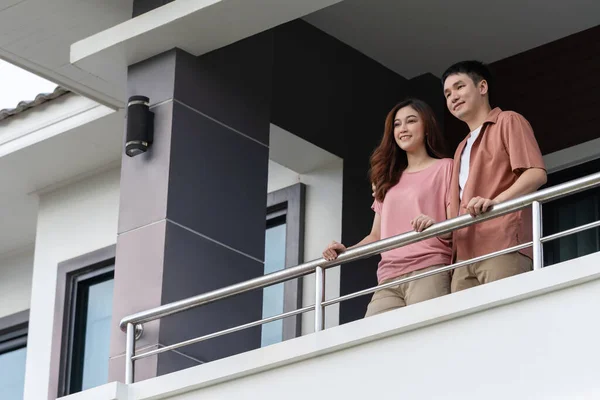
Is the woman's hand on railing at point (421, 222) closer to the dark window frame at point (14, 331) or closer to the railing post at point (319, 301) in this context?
the railing post at point (319, 301)

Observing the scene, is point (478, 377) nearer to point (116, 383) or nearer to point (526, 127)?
point (526, 127)

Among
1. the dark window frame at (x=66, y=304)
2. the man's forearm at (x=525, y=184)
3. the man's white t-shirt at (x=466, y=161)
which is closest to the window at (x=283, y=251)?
the dark window frame at (x=66, y=304)

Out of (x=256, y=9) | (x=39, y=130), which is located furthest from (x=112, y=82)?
(x=39, y=130)

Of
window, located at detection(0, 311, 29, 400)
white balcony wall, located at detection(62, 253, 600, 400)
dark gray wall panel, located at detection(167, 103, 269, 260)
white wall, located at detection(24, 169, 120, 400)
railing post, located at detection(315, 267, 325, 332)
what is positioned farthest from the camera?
window, located at detection(0, 311, 29, 400)

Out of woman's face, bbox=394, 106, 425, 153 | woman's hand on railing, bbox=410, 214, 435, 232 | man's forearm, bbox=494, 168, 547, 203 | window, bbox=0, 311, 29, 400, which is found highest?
window, bbox=0, 311, 29, 400

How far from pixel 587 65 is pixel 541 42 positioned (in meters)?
0.46

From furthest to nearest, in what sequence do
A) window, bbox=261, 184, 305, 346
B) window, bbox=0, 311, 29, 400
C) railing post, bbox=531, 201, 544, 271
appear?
window, bbox=0, 311, 29, 400 < window, bbox=261, 184, 305, 346 < railing post, bbox=531, 201, 544, 271

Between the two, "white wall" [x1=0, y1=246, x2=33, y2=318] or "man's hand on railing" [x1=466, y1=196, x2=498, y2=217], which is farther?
"white wall" [x1=0, y1=246, x2=33, y2=318]

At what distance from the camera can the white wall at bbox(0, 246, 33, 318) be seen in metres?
13.4

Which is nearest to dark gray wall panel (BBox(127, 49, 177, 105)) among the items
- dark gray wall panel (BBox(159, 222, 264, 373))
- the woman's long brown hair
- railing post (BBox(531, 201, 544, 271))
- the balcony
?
dark gray wall panel (BBox(159, 222, 264, 373))

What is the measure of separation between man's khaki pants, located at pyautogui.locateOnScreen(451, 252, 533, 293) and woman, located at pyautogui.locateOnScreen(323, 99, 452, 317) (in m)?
0.13

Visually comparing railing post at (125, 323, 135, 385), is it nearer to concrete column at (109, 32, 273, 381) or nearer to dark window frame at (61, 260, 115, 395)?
concrete column at (109, 32, 273, 381)

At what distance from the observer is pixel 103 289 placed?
12250 millimetres

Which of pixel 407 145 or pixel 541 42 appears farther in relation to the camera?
pixel 541 42
